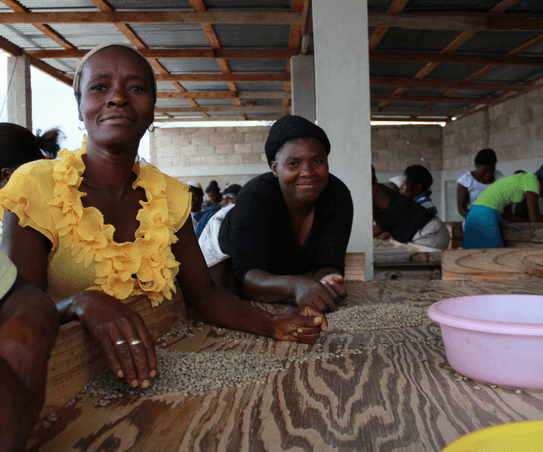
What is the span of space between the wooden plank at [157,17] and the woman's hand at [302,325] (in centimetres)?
480

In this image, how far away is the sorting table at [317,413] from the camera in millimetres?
747

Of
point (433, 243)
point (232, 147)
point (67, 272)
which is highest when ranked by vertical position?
point (232, 147)

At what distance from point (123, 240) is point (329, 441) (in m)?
0.91

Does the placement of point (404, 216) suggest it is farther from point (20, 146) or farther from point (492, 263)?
point (20, 146)

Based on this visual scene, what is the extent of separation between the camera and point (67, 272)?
132 cm

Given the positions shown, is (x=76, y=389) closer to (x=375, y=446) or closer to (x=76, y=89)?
(x=375, y=446)

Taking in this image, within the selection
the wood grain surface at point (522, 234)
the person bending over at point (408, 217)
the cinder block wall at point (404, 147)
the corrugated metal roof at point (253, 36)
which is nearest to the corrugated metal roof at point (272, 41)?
the corrugated metal roof at point (253, 36)

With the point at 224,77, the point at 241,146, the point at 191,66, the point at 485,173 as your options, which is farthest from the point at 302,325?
the point at 241,146

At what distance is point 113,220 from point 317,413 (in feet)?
2.91

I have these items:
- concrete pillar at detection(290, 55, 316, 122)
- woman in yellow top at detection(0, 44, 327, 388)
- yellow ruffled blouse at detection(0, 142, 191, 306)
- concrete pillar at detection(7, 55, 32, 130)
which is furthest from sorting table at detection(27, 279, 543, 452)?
concrete pillar at detection(7, 55, 32, 130)

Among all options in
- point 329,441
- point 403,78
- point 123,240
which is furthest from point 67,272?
point 403,78

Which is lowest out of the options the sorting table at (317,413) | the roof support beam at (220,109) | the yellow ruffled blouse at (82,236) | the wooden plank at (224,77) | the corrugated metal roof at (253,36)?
the sorting table at (317,413)

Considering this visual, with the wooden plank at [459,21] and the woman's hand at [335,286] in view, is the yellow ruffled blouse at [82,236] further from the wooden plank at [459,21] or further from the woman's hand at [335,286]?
the wooden plank at [459,21]

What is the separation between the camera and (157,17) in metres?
5.31
